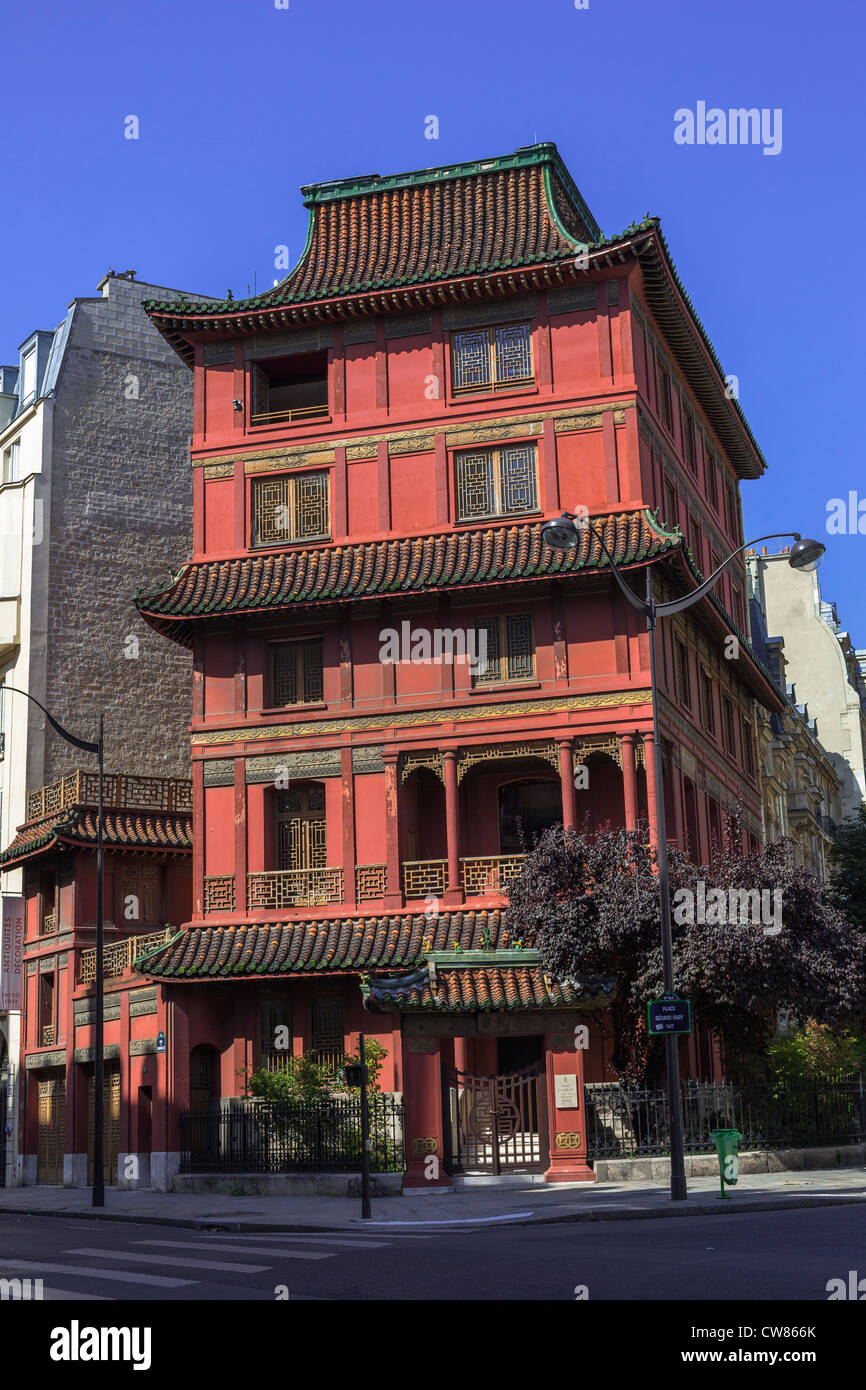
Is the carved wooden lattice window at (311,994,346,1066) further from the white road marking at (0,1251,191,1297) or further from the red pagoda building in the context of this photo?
the white road marking at (0,1251,191,1297)

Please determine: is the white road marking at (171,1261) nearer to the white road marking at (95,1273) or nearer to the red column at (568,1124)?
the white road marking at (95,1273)

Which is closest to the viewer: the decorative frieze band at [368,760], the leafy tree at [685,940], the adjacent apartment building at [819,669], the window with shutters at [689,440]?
the leafy tree at [685,940]

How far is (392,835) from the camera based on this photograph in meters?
36.7

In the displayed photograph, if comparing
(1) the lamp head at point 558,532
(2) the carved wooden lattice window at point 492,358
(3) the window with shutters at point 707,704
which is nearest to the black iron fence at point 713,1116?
(1) the lamp head at point 558,532

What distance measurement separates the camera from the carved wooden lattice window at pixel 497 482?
1515 inches

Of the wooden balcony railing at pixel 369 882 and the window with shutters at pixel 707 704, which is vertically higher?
the window with shutters at pixel 707 704

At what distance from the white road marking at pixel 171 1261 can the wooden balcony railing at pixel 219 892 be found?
18.6 meters

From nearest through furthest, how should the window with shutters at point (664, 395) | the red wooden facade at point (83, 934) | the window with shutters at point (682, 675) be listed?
the window with shutters at point (682, 675) < the red wooden facade at point (83, 934) < the window with shutters at point (664, 395)

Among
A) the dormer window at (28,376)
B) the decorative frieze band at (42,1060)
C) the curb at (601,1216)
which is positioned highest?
the dormer window at (28,376)

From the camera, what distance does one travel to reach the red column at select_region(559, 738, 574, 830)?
3503 centimetres

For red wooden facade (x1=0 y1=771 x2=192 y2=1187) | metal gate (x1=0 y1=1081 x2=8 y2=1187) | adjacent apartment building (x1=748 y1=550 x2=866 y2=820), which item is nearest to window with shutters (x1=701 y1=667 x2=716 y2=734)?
red wooden facade (x1=0 y1=771 x2=192 y2=1187)

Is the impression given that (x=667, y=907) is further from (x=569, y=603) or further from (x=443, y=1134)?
(x=569, y=603)

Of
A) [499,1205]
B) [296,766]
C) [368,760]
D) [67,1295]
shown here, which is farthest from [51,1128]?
[67,1295]
